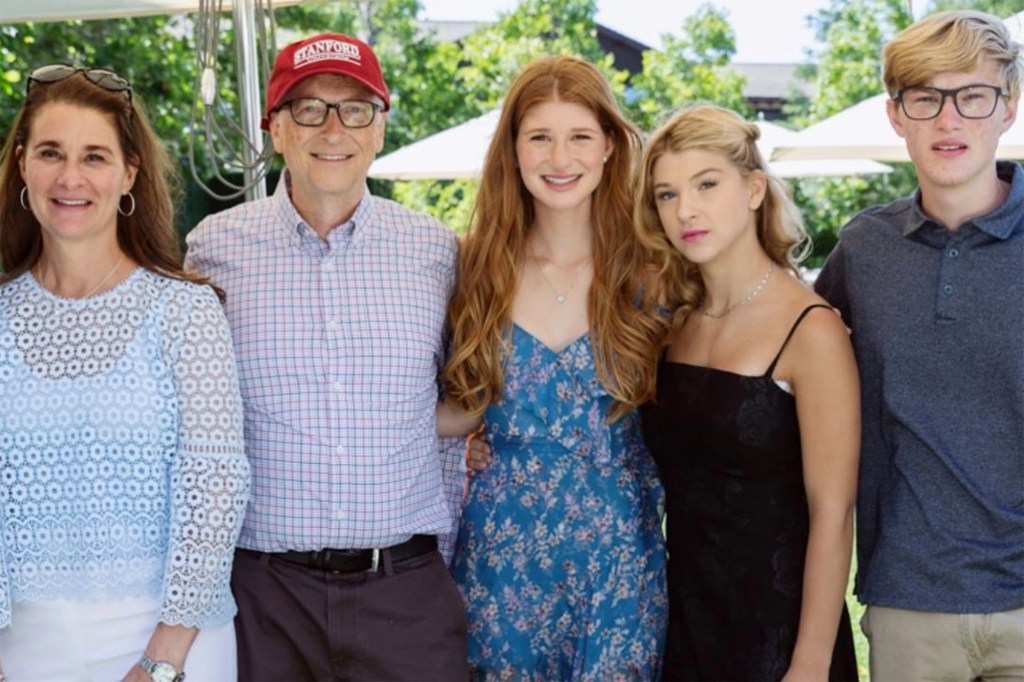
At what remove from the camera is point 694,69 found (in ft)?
60.5

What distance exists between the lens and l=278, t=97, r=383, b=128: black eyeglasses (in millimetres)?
2873

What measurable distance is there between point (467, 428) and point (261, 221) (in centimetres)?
68

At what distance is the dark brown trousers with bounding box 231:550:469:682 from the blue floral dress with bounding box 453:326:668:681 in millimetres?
167

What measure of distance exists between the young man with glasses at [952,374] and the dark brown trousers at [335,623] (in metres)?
0.96

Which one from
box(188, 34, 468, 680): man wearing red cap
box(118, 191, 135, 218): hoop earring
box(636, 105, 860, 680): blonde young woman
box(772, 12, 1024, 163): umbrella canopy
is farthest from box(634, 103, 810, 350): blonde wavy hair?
box(772, 12, 1024, 163): umbrella canopy

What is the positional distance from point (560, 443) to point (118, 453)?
38.5 inches

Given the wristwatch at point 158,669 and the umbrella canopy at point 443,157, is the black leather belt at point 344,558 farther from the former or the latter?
the umbrella canopy at point 443,157

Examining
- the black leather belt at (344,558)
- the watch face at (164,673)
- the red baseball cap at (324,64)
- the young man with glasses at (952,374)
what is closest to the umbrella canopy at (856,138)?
the young man with glasses at (952,374)

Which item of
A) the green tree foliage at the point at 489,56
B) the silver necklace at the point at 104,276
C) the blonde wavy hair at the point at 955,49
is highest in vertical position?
the green tree foliage at the point at 489,56

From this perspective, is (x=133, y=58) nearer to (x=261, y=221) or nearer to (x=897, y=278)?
(x=261, y=221)

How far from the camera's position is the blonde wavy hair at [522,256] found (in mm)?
2883

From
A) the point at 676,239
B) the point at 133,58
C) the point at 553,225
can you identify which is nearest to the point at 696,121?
the point at 676,239

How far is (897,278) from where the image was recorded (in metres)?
2.59

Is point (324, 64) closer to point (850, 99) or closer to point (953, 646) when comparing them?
point (953, 646)
